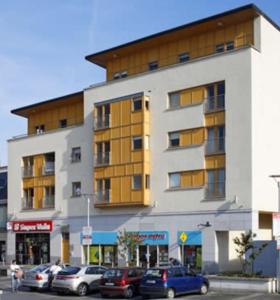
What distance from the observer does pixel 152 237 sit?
4425 centimetres

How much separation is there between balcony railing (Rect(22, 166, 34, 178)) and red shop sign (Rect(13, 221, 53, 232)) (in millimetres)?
4152

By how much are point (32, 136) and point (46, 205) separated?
6602 millimetres

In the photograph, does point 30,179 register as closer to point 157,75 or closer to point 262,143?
point 157,75

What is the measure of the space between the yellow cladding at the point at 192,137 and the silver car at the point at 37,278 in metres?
12.7

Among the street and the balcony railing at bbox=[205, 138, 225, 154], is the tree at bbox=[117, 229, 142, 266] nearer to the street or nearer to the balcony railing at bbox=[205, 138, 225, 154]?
the balcony railing at bbox=[205, 138, 225, 154]

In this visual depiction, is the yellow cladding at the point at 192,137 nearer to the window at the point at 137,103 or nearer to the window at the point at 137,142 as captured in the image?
the window at the point at 137,142

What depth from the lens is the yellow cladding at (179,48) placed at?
142 ft

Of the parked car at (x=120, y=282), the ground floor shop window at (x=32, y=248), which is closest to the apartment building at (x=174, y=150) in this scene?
the ground floor shop window at (x=32, y=248)

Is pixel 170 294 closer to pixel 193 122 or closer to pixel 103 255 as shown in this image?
pixel 193 122

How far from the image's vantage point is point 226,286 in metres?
34.4

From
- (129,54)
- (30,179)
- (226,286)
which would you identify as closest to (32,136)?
(30,179)

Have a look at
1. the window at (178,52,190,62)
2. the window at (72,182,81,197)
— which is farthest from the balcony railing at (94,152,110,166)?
the window at (178,52,190,62)

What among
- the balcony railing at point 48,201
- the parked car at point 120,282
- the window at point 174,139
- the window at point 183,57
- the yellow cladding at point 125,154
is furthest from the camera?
the balcony railing at point 48,201

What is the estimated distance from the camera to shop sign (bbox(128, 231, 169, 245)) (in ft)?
143
